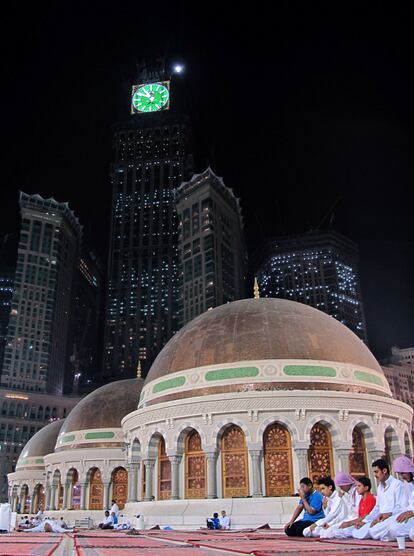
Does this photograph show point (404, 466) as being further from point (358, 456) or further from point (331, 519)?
point (358, 456)

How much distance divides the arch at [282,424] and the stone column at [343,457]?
1.84 metres

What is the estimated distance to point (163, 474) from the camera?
2442 cm

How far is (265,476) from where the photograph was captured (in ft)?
71.2

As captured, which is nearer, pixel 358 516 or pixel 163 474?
pixel 358 516

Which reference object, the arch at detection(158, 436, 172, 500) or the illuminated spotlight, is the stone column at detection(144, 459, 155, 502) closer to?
the arch at detection(158, 436, 172, 500)

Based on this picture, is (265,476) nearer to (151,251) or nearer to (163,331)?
(163,331)

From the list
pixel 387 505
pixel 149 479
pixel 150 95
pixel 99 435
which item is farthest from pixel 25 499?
pixel 150 95

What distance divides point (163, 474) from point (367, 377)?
10441 mm

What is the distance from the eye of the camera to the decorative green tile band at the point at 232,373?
76.5ft

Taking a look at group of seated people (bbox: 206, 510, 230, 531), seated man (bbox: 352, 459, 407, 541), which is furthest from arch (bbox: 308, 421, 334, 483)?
seated man (bbox: 352, 459, 407, 541)

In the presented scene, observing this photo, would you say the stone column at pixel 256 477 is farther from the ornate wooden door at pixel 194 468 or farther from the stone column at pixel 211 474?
the ornate wooden door at pixel 194 468

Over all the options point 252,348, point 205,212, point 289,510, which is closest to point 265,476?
point 289,510

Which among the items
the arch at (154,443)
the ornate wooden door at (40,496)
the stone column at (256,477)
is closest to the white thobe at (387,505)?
the stone column at (256,477)

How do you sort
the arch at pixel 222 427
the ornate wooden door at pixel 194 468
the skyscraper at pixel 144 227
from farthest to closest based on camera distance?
the skyscraper at pixel 144 227 → the ornate wooden door at pixel 194 468 → the arch at pixel 222 427
